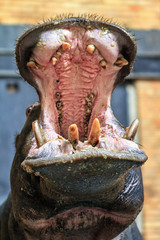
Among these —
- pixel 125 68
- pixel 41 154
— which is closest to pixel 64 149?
pixel 41 154

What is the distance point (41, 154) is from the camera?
1.15m

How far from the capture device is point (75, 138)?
3.82 feet

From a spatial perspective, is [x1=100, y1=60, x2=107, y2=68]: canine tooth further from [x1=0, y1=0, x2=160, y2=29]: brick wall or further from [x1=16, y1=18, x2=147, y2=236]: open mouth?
[x1=0, y1=0, x2=160, y2=29]: brick wall

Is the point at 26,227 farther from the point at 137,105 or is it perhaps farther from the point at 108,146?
the point at 137,105

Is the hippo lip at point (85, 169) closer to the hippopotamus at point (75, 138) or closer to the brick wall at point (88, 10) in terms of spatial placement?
the hippopotamus at point (75, 138)

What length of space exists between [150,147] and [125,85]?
0.76 metres

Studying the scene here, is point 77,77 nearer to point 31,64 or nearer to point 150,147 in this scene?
point 31,64

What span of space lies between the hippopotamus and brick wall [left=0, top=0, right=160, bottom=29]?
3346 mm

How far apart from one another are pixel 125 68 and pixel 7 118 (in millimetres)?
3316

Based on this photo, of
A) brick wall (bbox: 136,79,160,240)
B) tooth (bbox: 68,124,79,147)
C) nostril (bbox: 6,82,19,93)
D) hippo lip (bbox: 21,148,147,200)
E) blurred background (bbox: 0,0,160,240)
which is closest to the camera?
hippo lip (bbox: 21,148,147,200)

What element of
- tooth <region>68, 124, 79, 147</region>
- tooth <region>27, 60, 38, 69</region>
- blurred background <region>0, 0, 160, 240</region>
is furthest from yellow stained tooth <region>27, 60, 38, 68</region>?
blurred background <region>0, 0, 160, 240</region>

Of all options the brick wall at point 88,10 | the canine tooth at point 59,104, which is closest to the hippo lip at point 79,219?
the canine tooth at point 59,104


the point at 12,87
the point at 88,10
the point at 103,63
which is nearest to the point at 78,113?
the point at 103,63

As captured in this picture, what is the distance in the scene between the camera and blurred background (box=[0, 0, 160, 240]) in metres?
4.48
